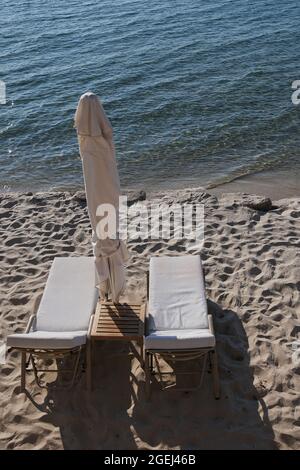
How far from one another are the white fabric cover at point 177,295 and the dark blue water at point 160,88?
514 cm

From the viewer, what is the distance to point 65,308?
557 cm

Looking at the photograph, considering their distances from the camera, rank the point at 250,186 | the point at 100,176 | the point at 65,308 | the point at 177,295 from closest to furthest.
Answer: the point at 100,176
the point at 65,308
the point at 177,295
the point at 250,186

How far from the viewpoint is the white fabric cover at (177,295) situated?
5.30 meters

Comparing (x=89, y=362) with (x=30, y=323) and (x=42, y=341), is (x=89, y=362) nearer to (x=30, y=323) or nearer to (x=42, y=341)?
(x=42, y=341)

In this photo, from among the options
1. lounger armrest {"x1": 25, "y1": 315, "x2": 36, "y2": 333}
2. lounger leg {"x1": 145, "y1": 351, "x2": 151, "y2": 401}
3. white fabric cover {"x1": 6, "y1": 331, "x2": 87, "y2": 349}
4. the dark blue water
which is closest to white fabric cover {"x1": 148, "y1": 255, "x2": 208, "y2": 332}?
lounger leg {"x1": 145, "y1": 351, "x2": 151, "y2": 401}

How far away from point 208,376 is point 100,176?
7.72 ft

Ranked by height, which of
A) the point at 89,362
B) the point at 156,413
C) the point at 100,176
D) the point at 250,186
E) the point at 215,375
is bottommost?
the point at 250,186

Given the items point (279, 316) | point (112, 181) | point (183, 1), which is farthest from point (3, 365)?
point (183, 1)

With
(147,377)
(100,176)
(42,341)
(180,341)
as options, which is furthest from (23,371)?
(100,176)

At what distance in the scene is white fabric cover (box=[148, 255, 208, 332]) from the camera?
5.30 meters

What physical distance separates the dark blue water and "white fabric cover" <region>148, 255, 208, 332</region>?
5.14 metres

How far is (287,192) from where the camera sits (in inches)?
408
